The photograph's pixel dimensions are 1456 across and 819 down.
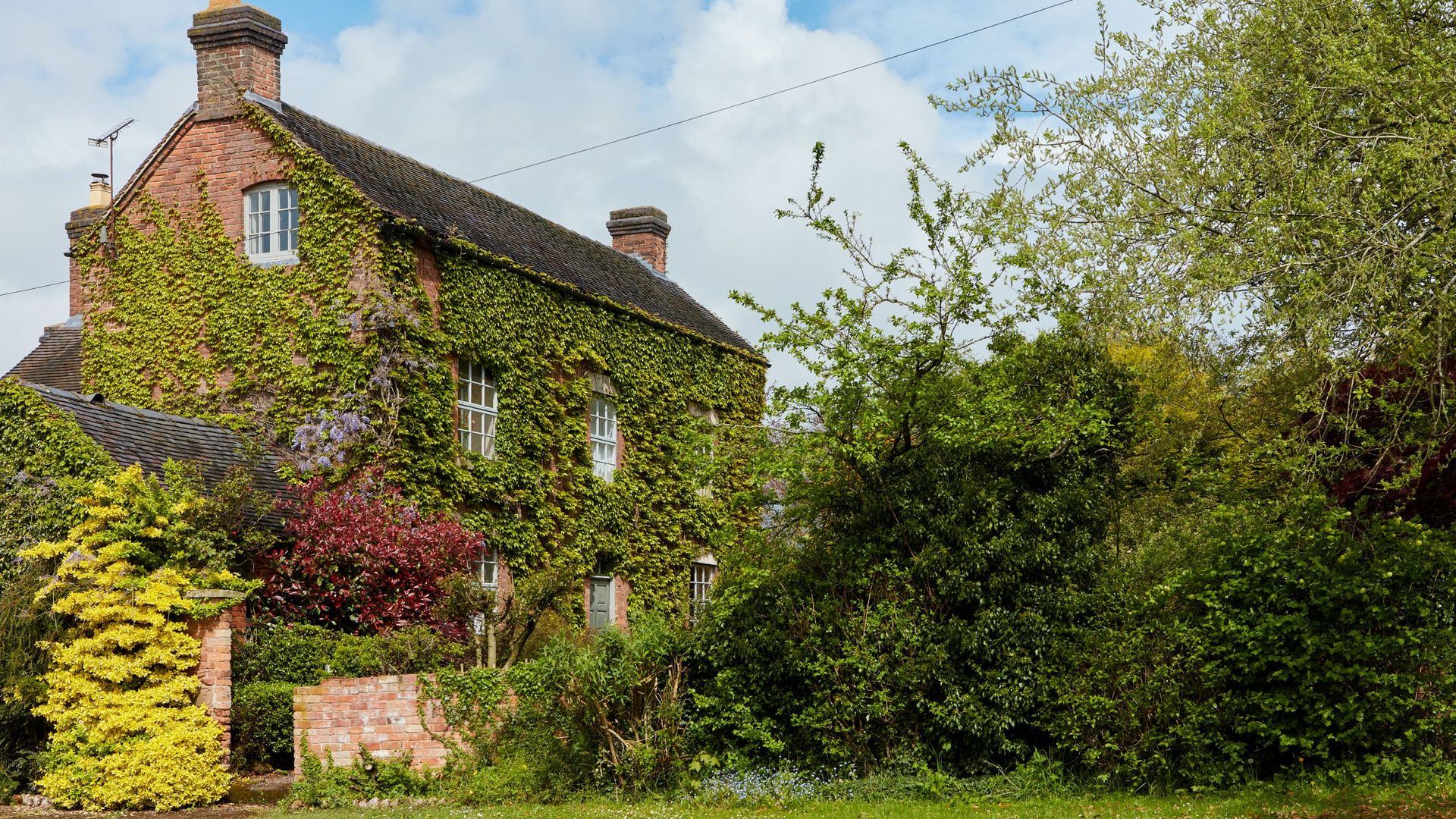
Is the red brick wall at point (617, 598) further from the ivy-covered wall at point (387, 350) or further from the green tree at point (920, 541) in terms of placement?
the green tree at point (920, 541)

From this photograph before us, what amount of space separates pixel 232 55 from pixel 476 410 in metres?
6.86

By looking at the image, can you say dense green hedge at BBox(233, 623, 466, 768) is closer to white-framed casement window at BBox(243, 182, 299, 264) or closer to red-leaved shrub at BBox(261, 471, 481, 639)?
red-leaved shrub at BBox(261, 471, 481, 639)

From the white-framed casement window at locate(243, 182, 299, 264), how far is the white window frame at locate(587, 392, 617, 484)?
602 cm

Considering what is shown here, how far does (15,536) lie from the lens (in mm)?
15406

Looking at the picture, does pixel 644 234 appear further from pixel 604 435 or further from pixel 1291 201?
pixel 1291 201

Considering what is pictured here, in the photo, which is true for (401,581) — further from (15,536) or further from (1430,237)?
(1430,237)

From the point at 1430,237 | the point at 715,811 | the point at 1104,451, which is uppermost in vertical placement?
the point at 1430,237

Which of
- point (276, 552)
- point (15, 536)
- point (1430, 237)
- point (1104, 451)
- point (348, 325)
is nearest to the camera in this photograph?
point (1430, 237)

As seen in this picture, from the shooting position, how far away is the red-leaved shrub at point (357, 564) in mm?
17531

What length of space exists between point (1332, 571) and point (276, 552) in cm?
1271

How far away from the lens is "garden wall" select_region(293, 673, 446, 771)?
45.1 ft

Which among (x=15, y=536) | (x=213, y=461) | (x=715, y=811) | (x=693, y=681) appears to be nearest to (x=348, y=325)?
(x=213, y=461)

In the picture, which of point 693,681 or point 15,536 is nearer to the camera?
point 693,681

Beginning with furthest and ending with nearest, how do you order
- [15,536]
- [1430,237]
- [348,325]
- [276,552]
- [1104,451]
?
[348,325] → [276,552] → [15,536] → [1104,451] → [1430,237]
